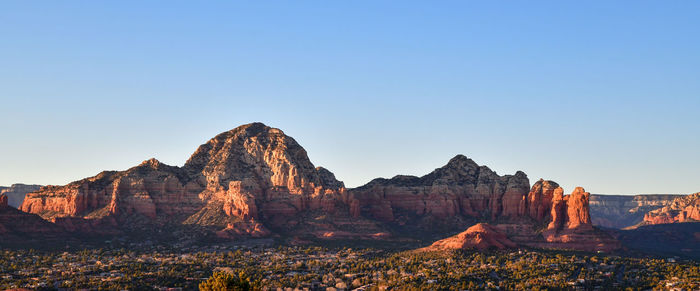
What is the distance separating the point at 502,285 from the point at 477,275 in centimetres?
967

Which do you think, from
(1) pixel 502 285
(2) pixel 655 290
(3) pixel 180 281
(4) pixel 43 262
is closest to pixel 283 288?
(3) pixel 180 281

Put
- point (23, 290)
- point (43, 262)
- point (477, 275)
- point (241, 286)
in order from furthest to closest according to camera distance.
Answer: point (43, 262)
point (477, 275)
point (23, 290)
point (241, 286)

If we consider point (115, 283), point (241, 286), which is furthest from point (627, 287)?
point (115, 283)

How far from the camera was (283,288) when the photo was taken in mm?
170375

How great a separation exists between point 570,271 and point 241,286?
314ft

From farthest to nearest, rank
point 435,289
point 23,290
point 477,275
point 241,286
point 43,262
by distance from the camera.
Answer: point 43,262 < point 477,275 < point 435,289 < point 23,290 < point 241,286

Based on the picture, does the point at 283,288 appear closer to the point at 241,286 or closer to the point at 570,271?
the point at 241,286

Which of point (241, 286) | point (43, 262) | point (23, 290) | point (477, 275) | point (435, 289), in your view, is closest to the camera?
point (241, 286)

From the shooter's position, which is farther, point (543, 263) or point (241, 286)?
point (543, 263)

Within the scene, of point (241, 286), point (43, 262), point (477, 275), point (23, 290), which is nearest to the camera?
point (241, 286)

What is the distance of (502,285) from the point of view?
6836 inches

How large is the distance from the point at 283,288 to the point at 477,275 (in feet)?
139

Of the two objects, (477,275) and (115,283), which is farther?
(477,275)

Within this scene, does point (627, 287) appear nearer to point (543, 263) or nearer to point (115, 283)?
point (543, 263)
